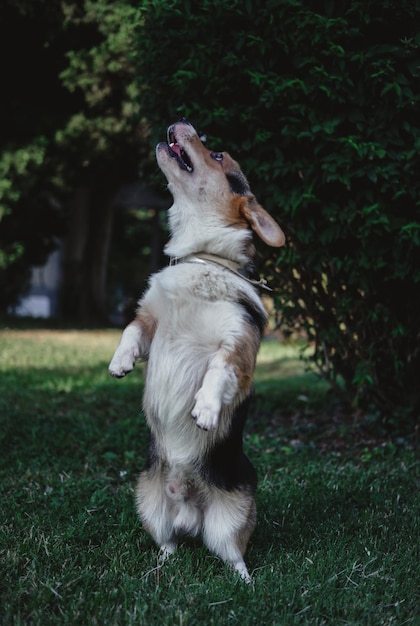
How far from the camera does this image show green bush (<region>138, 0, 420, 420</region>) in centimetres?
443

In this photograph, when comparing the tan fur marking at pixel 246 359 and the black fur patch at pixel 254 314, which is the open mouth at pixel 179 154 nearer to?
the black fur patch at pixel 254 314

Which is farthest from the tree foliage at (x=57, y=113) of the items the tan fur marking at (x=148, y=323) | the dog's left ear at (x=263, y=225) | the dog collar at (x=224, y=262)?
the tan fur marking at (x=148, y=323)

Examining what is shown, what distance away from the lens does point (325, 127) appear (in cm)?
450

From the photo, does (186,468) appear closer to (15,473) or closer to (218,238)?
(218,238)

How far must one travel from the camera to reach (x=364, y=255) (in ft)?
15.4

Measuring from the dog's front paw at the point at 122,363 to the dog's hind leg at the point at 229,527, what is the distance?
0.67 meters

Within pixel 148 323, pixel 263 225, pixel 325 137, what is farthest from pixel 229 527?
pixel 325 137

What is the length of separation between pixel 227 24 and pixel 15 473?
3262 millimetres

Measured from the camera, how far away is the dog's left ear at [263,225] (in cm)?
322

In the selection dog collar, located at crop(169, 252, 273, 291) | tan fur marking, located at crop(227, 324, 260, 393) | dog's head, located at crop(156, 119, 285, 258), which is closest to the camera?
tan fur marking, located at crop(227, 324, 260, 393)

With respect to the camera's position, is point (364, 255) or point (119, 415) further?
point (119, 415)

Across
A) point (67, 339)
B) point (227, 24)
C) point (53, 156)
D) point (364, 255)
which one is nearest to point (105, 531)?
point (364, 255)

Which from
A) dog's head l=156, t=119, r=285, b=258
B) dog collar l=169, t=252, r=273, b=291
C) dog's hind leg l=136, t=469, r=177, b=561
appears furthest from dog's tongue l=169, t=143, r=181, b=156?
dog's hind leg l=136, t=469, r=177, b=561

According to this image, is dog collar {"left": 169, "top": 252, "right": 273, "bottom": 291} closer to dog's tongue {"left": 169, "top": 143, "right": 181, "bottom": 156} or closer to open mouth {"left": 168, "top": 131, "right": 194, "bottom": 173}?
open mouth {"left": 168, "top": 131, "right": 194, "bottom": 173}
